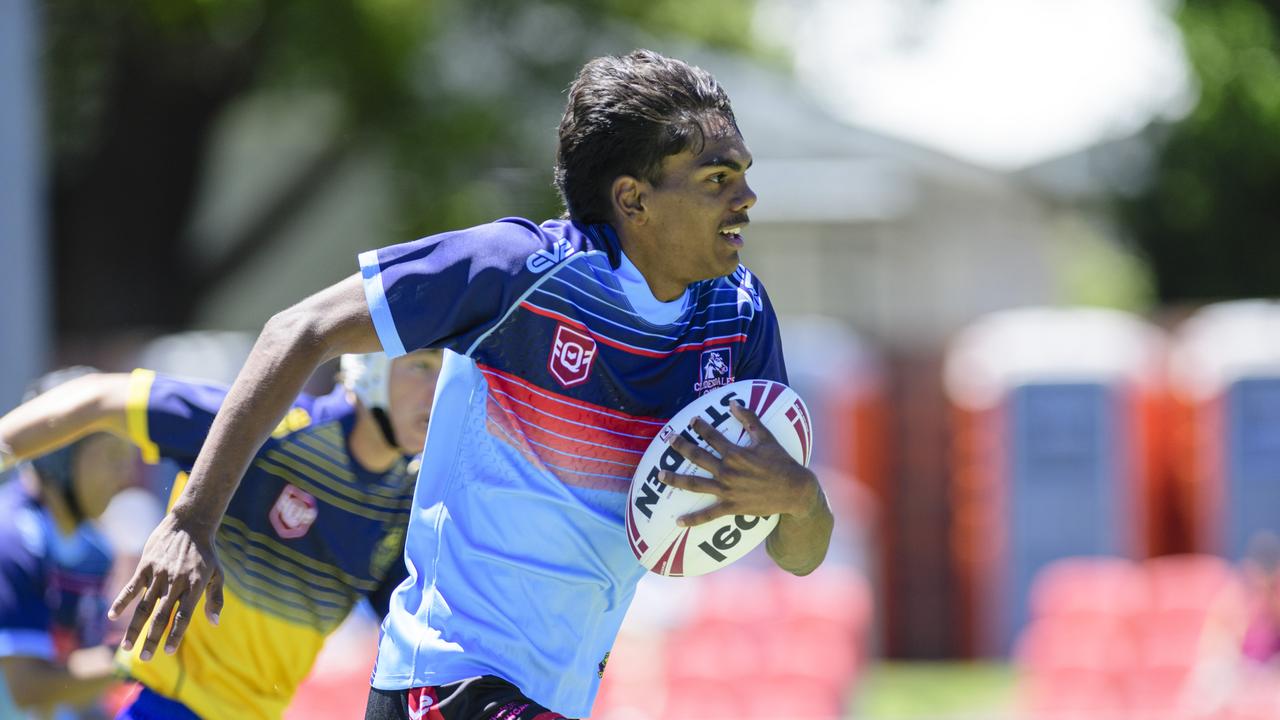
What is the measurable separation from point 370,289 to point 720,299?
0.80 metres

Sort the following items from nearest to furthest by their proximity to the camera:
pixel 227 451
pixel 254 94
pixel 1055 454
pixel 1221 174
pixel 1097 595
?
1. pixel 227 451
2. pixel 1097 595
3. pixel 1055 454
4. pixel 254 94
5. pixel 1221 174

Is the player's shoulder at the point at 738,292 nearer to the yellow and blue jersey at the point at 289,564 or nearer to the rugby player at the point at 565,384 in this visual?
the rugby player at the point at 565,384

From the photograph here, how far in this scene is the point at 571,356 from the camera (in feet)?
11.1

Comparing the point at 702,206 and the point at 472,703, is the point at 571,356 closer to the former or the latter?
the point at 702,206

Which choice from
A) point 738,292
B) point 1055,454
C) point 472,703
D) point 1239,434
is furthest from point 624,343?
point 1239,434

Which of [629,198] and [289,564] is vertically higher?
[629,198]

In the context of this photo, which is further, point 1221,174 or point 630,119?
point 1221,174

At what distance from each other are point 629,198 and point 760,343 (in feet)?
1.48

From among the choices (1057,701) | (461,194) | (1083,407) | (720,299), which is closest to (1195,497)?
(1083,407)

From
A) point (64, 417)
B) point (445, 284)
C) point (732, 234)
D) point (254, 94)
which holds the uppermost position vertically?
point (254, 94)

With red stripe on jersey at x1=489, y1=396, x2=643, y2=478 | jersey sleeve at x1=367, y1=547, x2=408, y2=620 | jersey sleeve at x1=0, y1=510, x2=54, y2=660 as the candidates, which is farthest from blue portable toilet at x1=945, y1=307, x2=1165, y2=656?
red stripe on jersey at x1=489, y1=396, x2=643, y2=478

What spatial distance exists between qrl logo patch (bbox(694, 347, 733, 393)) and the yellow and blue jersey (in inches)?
49.5

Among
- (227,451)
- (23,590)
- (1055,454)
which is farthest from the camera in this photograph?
(1055,454)

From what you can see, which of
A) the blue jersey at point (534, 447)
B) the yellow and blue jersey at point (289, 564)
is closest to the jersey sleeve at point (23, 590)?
the yellow and blue jersey at point (289, 564)
